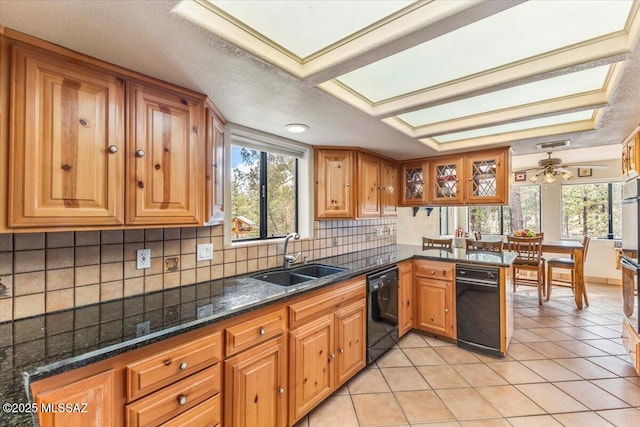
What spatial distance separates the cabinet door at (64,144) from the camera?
1.03 meters

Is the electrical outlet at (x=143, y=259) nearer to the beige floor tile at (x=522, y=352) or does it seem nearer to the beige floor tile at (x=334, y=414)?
the beige floor tile at (x=334, y=414)

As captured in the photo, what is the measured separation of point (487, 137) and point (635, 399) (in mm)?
2375

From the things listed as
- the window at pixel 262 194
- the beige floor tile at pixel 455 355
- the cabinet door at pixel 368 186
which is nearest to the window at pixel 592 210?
the beige floor tile at pixel 455 355

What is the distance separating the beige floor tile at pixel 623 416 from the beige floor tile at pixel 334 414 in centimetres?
168

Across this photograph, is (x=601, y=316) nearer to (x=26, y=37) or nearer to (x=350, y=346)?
(x=350, y=346)

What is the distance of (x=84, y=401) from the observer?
3.07 feet

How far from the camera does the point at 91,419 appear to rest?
0.95m

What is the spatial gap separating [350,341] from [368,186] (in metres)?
1.60

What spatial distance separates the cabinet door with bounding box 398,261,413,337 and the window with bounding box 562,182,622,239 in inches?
176

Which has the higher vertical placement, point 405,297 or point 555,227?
point 555,227

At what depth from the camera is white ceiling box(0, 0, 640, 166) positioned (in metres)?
1.02

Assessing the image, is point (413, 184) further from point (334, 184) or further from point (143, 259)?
point (143, 259)

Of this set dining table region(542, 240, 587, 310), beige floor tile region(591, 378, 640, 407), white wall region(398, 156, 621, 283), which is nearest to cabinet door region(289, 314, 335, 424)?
beige floor tile region(591, 378, 640, 407)

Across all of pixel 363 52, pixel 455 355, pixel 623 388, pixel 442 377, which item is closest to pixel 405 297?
pixel 455 355
